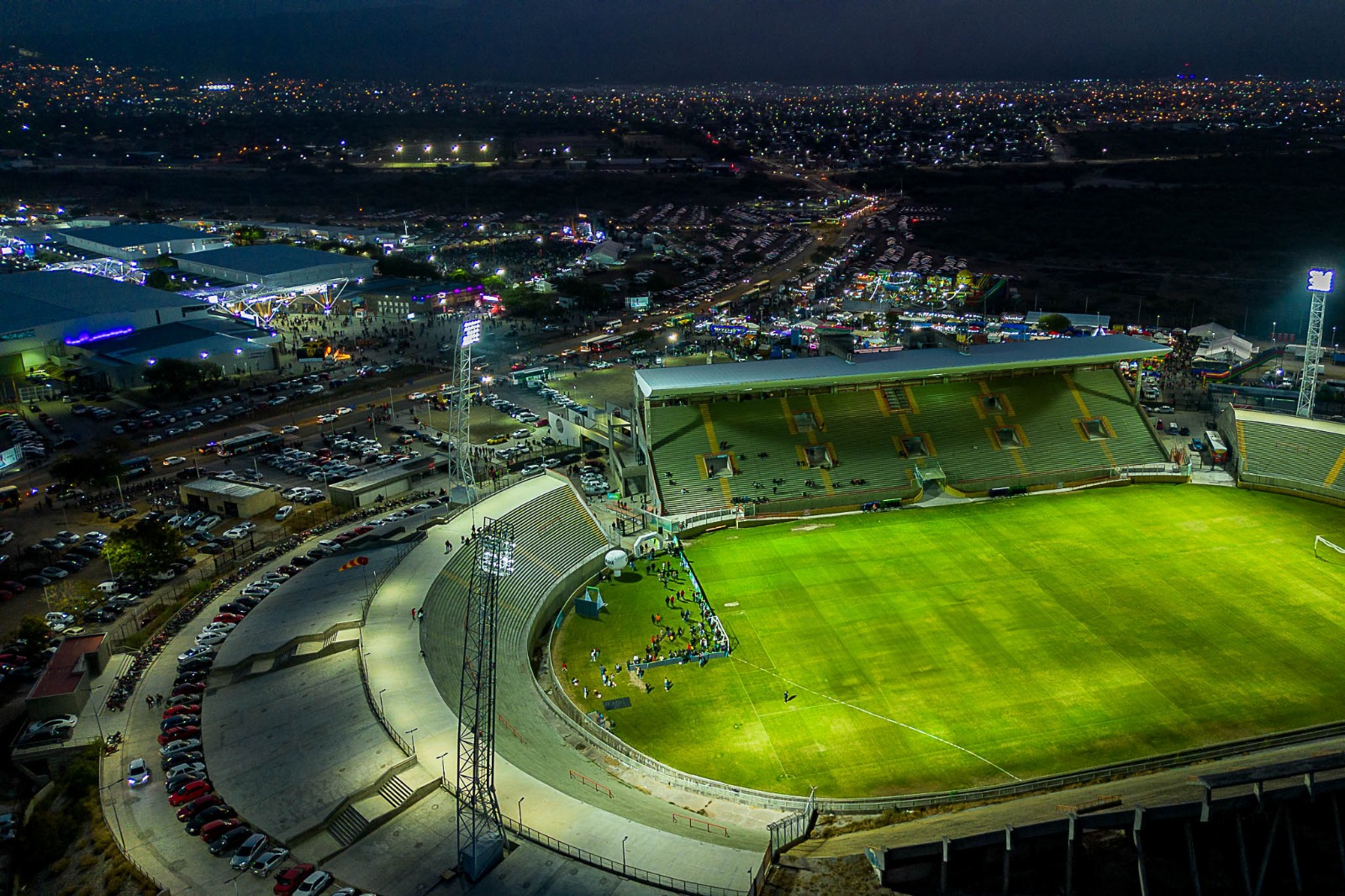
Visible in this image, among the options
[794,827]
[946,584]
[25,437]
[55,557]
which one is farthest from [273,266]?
[794,827]

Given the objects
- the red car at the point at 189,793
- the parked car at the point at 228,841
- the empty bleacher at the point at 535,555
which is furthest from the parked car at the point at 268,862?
the empty bleacher at the point at 535,555

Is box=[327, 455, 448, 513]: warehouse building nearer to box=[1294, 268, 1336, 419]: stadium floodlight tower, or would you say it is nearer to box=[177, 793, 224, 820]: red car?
box=[177, 793, 224, 820]: red car

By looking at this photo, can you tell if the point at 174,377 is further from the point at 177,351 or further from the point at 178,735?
the point at 178,735

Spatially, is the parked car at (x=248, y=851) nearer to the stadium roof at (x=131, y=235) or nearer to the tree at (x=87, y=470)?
the tree at (x=87, y=470)

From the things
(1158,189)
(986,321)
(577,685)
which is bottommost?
(577,685)

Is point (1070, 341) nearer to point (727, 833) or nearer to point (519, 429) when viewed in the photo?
point (519, 429)

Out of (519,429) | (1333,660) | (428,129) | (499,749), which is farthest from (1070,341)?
(428,129)
